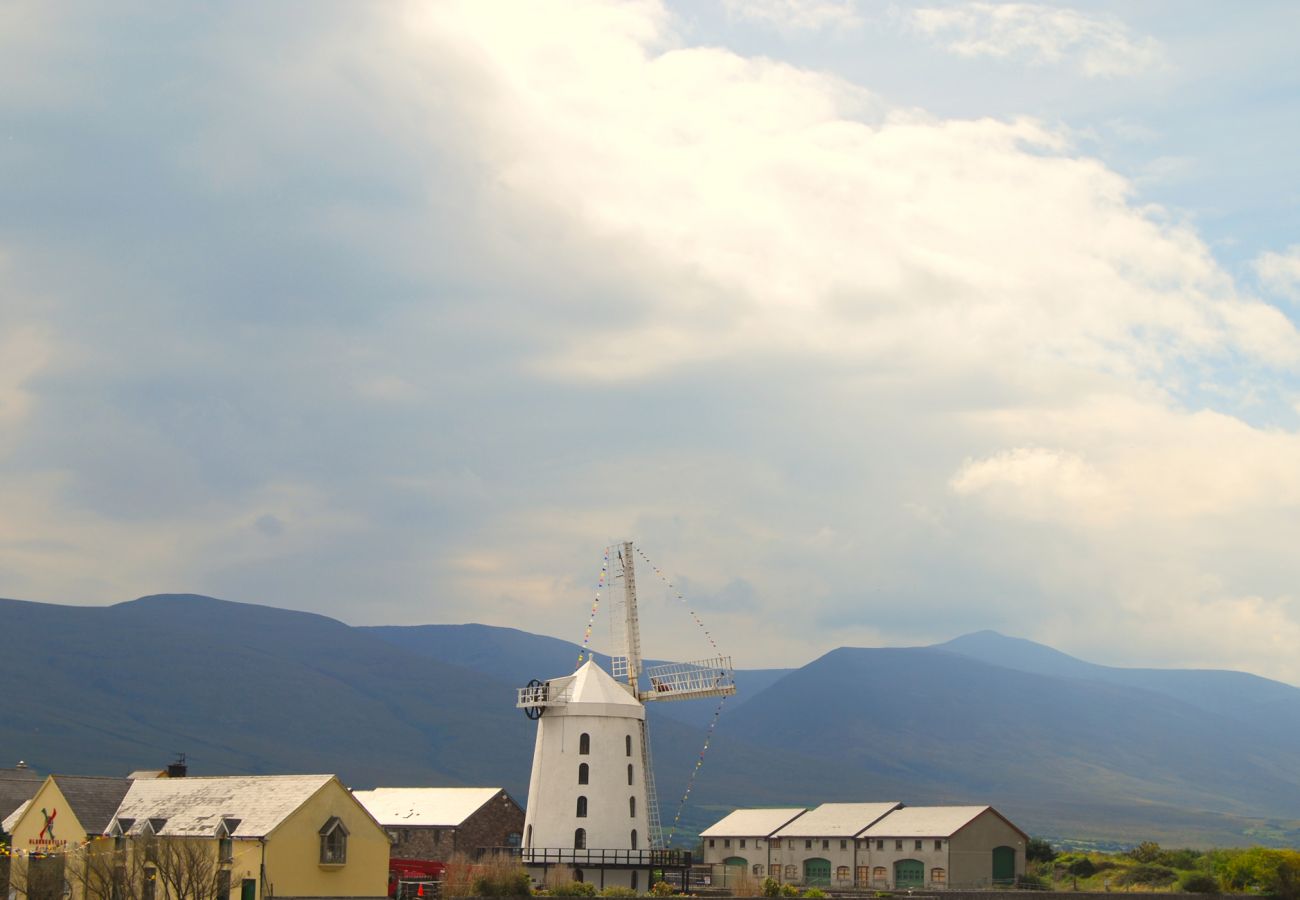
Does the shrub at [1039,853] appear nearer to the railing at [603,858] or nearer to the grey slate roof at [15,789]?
the railing at [603,858]

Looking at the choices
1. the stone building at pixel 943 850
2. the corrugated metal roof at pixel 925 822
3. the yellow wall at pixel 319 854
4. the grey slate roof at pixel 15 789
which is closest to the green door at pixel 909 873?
the stone building at pixel 943 850

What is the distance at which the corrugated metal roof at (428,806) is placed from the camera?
83.0 meters

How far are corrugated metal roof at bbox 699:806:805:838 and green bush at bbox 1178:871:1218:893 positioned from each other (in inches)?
902

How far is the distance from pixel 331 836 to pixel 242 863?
11.4 feet

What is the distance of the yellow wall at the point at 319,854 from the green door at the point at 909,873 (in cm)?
3435

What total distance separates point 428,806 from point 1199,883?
41.3 meters

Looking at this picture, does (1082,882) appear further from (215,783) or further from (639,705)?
(215,783)

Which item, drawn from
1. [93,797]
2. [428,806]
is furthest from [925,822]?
[93,797]

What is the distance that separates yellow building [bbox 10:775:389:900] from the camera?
5288 centimetres

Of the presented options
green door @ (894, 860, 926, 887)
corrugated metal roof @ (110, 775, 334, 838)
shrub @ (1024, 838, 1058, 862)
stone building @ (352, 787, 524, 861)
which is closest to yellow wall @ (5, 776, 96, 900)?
corrugated metal roof @ (110, 775, 334, 838)

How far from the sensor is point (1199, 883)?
7588 centimetres

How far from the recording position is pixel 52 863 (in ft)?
190

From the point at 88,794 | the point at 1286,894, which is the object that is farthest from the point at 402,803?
the point at 1286,894

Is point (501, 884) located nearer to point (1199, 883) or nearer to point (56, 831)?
point (56, 831)
